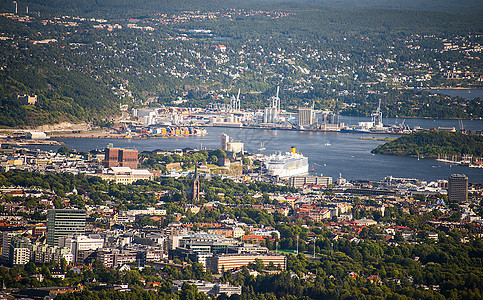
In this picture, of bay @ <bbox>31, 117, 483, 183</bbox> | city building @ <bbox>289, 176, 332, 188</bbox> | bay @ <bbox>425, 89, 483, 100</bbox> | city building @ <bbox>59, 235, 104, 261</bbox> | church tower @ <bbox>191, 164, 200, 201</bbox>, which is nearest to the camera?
city building @ <bbox>59, 235, 104, 261</bbox>

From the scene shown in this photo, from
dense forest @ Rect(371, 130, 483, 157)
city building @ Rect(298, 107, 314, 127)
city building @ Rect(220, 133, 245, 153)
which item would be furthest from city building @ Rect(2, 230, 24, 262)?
city building @ Rect(298, 107, 314, 127)

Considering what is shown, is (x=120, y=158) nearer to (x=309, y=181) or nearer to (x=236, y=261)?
(x=309, y=181)

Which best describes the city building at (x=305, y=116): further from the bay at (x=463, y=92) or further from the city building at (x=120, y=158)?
the city building at (x=120, y=158)

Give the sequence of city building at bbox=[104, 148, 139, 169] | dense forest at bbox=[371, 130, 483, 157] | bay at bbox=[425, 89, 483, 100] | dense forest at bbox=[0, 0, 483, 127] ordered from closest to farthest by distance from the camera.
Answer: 1. city building at bbox=[104, 148, 139, 169]
2. dense forest at bbox=[371, 130, 483, 157]
3. dense forest at bbox=[0, 0, 483, 127]
4. bay at bbox=[425, 89, 483, 100]

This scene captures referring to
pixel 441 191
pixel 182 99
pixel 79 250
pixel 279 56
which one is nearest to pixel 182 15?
pixel 279 56

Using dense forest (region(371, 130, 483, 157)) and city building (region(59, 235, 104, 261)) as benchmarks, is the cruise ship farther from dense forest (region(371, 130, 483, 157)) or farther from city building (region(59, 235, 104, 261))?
city building (region(59, 235, 104, 261))

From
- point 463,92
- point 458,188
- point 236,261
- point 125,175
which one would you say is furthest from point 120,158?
point 463,92
